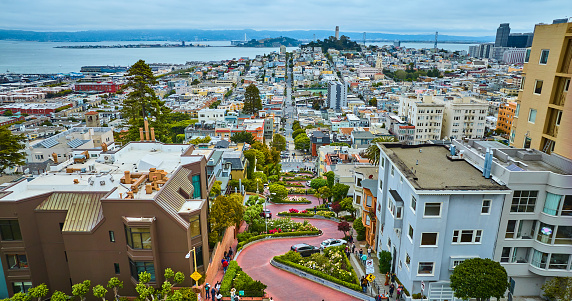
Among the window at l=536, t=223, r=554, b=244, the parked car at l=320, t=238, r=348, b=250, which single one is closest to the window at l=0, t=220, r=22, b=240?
the parked car at l=320, t=238, r=348, b=250

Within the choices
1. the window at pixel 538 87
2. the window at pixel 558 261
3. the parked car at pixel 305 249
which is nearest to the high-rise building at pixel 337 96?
the parked car at pixel 305 249

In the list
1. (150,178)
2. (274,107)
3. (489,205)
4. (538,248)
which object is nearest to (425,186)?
(489,205)

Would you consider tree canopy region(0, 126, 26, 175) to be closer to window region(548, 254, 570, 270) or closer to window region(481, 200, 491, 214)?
window region(481, 200, 491, 214)

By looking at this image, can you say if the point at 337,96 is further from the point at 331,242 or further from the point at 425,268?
the point at 425,268

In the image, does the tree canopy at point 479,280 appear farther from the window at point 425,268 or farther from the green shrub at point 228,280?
the green shrub at point 228,280

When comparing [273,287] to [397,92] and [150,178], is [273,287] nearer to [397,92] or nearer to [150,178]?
[150,178]
